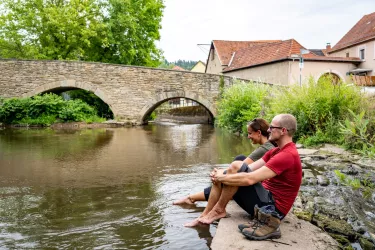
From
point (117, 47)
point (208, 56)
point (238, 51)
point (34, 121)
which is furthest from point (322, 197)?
point (208, 56)

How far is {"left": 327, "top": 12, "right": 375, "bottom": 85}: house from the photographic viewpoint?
22.0m

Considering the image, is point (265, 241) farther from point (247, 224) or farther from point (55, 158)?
point (55, 158)

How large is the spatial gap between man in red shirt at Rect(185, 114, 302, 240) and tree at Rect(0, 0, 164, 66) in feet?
66.3

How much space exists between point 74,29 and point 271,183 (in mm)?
21408

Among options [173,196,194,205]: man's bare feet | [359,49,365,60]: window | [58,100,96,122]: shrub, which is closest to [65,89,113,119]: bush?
[58,100,96,122]: shrub

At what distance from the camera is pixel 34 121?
1884 cm

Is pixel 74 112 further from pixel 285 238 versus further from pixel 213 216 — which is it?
pixel 285 238

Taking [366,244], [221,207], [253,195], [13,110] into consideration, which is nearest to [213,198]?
[221,207]

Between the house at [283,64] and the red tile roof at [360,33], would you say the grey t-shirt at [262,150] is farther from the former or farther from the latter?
the red tile roof at [360,33]

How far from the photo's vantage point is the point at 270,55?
74.5 feet

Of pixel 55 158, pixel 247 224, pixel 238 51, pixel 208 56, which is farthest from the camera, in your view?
pixel 208 56

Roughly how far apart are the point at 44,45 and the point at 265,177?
75.5ft

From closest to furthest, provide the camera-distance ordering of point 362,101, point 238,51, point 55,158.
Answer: point 362,101 → point 55,158 → point 238,51

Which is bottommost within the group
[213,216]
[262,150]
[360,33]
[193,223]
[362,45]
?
[193,223]
